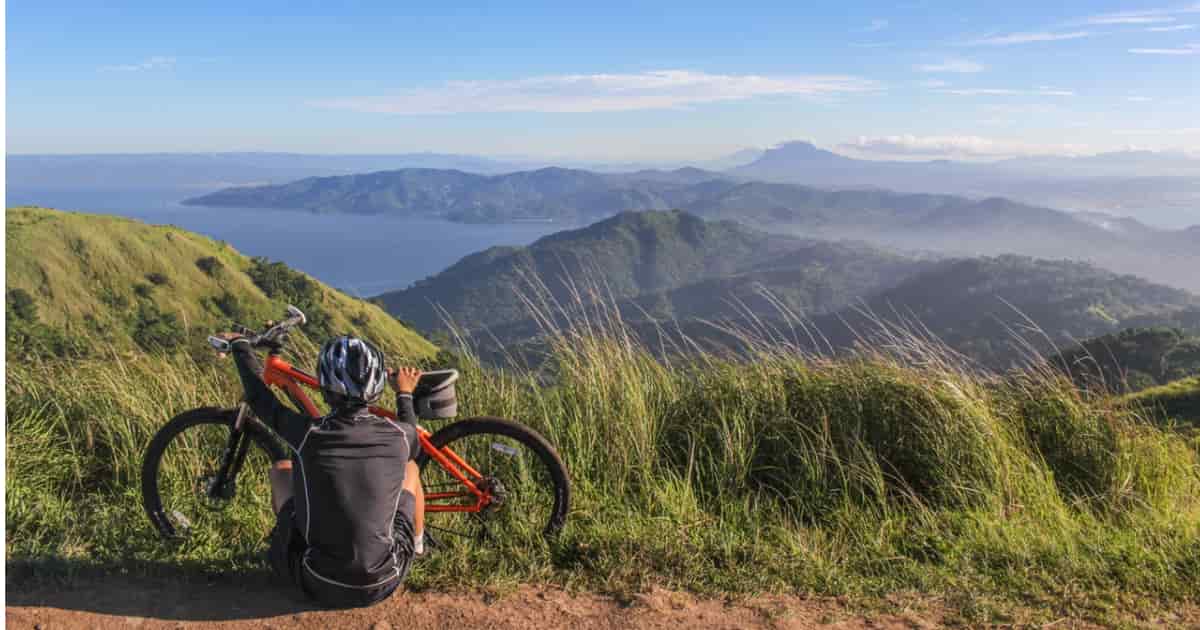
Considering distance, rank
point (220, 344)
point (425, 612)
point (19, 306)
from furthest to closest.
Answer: point (19, 306), point (220, 344), point (425, 612)

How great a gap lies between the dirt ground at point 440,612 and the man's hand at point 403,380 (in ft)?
2.83

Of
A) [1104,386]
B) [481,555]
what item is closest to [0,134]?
[481,555]

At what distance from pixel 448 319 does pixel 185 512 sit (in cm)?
231

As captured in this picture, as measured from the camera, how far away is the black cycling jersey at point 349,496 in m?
2.97

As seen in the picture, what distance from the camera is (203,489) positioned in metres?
3.97

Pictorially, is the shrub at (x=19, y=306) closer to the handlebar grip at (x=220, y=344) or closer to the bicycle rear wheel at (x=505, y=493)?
the handlebar grip at (x=220, y=344)

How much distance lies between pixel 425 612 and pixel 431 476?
0.98m

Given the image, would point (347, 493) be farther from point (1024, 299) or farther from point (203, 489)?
point (1024, 299)

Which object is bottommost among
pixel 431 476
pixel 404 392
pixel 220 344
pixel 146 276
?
pixel 146 276

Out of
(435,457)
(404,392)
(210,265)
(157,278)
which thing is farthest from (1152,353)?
(157,278)

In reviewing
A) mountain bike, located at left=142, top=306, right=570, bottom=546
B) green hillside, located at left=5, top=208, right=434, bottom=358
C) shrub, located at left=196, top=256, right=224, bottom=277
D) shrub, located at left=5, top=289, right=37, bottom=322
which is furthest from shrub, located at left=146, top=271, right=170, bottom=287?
mountain bike, located at left=142, top=306, right=570, bottom=546

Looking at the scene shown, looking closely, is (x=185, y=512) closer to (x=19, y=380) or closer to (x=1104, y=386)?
(x=19, y=380)

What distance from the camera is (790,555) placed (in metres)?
3.55

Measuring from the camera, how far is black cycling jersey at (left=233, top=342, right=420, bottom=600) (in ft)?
9.73
